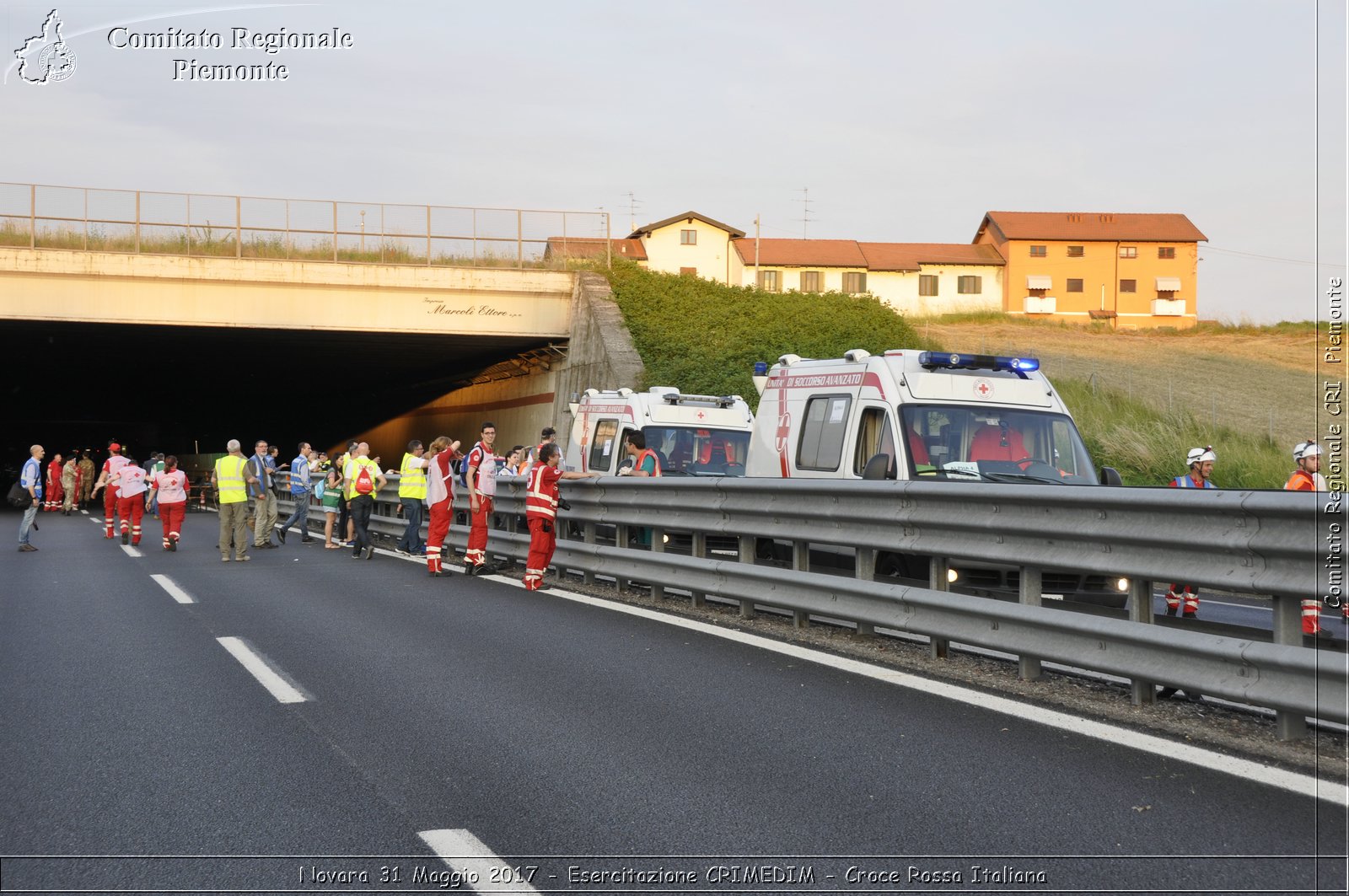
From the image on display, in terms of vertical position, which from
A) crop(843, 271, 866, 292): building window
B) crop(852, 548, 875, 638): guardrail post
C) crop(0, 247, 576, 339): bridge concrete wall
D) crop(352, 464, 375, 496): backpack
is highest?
crop(843, 271, 866, 292): building window

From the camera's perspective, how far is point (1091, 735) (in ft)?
18.2

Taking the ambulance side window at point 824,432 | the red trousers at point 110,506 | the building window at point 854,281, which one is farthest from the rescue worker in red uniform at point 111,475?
the building window at point 854,281

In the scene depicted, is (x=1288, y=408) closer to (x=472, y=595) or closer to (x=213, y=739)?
(x=472, y=595)

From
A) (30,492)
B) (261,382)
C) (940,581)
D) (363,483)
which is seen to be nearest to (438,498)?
(363,483)

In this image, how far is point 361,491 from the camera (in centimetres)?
1845

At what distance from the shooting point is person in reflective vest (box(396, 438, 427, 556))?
59.2ft

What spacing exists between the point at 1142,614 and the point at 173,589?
1085 cm

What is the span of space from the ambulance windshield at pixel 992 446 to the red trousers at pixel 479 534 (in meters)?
5.95

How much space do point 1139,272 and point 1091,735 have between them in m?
74.9

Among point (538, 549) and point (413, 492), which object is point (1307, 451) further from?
point (413, 492)

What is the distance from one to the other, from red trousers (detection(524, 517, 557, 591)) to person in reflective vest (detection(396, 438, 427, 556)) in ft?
18.7

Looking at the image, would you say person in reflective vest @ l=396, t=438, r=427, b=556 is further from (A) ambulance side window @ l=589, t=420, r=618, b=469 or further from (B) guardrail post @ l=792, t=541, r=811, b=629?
(B) guardrail post @ l=792, t=541, r=811, b=629

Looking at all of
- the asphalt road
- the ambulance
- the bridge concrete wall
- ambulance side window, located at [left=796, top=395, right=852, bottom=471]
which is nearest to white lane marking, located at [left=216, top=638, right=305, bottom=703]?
the asphalt road

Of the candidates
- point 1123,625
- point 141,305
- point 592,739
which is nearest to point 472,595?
point 592,739
